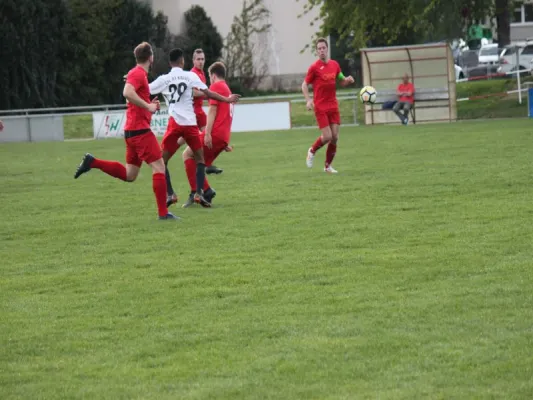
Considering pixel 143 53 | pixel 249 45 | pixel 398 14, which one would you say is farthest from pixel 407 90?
A: pixel 143 53

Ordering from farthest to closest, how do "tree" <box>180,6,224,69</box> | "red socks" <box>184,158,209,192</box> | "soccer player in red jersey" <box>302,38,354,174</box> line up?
"tree" <box>180,6,224,69</box>, "soccer player in red jersey" <box>302,38,354,174</box>, "red socks" <box>184,158,209,192</box>

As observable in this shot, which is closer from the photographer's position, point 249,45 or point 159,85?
point 159,85

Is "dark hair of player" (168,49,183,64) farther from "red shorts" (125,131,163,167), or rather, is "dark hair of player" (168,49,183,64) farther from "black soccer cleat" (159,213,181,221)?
"black soccer cleat" (159,213,181,221)

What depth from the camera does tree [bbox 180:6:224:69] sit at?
54469 millimetres

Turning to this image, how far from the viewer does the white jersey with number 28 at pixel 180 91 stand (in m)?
13.3

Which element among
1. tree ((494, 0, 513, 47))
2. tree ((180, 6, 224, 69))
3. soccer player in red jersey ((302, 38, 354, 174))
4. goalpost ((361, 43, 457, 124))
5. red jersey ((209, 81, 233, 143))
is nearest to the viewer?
red jersey ((209, 81, 233, 143))

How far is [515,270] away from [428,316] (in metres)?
1.55

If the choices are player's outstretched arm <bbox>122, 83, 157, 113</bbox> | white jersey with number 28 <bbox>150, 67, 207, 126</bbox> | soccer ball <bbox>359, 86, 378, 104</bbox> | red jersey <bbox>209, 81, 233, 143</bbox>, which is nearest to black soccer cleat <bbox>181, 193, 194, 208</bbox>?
white jersey with number 28 <bbox>150, 67, 207, 126</bbox>

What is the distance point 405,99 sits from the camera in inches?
1407

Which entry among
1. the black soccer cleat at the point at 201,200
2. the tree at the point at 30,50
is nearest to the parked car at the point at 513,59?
the tree at the point at 30,50

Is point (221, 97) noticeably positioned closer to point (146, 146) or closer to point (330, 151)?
point (146, 146)

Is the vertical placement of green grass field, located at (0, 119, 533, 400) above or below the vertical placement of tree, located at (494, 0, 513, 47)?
below

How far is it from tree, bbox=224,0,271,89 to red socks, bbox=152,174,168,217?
142 feet

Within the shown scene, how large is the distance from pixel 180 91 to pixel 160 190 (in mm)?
1632
